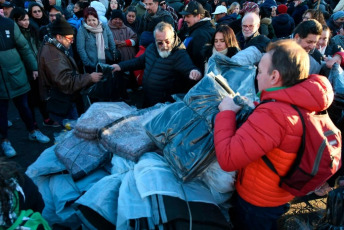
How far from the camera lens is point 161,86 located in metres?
3.43

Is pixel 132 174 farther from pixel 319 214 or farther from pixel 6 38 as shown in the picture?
pixel 6 38

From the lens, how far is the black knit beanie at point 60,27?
3.36m

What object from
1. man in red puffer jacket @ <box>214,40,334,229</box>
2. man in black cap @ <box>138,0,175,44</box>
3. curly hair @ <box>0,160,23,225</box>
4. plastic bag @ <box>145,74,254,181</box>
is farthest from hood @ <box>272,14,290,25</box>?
curly hair @ <box>0,160,23,225</box>

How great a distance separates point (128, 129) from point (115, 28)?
12.2 feet

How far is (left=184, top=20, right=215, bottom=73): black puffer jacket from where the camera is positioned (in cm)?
381

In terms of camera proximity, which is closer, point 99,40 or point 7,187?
point 7,187

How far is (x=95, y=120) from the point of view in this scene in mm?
2484

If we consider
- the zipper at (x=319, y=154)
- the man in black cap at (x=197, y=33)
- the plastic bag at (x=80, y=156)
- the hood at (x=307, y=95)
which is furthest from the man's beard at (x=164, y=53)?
the zipper at (x=319, y=154)

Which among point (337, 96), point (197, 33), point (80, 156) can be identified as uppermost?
point (197, 33)

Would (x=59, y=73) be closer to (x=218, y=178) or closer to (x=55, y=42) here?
(x=55, y=42)

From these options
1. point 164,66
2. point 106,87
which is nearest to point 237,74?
point 164,66

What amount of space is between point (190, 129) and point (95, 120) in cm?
102

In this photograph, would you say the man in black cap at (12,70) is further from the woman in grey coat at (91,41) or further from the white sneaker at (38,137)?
the woman in grey coat at (91,41)

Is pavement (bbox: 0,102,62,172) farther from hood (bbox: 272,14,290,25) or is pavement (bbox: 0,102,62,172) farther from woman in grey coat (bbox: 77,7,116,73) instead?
hood (bbox: 272,14,290,25)
